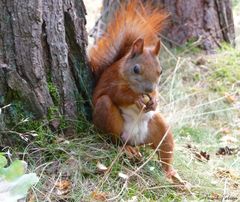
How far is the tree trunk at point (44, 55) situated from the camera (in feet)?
9.24

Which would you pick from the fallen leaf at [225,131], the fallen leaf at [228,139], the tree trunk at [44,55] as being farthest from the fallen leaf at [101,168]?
the fallen leaf at [225,131]

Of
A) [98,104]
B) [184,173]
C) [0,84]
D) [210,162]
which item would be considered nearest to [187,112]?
[210,162]

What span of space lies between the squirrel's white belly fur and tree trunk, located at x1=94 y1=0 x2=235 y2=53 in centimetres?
219

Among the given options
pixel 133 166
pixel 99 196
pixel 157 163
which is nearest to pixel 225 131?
pixel 157 163

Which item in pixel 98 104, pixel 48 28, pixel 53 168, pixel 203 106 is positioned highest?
pixel 48 28

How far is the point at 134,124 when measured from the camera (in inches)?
123

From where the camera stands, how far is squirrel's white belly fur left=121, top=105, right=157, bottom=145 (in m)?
3.13

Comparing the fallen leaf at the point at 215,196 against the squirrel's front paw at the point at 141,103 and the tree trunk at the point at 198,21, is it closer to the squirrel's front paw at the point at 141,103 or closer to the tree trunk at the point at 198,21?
the squirrel's front paw at the point at 141,103

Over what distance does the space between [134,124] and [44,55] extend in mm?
616

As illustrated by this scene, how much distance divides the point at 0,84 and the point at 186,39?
2812 mm

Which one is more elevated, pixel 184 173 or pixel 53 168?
pixel 53 168

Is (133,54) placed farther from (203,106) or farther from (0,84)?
(203,106)

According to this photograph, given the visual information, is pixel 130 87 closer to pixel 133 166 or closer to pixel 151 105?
pixel 151 105

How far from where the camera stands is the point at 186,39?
5.34 m
